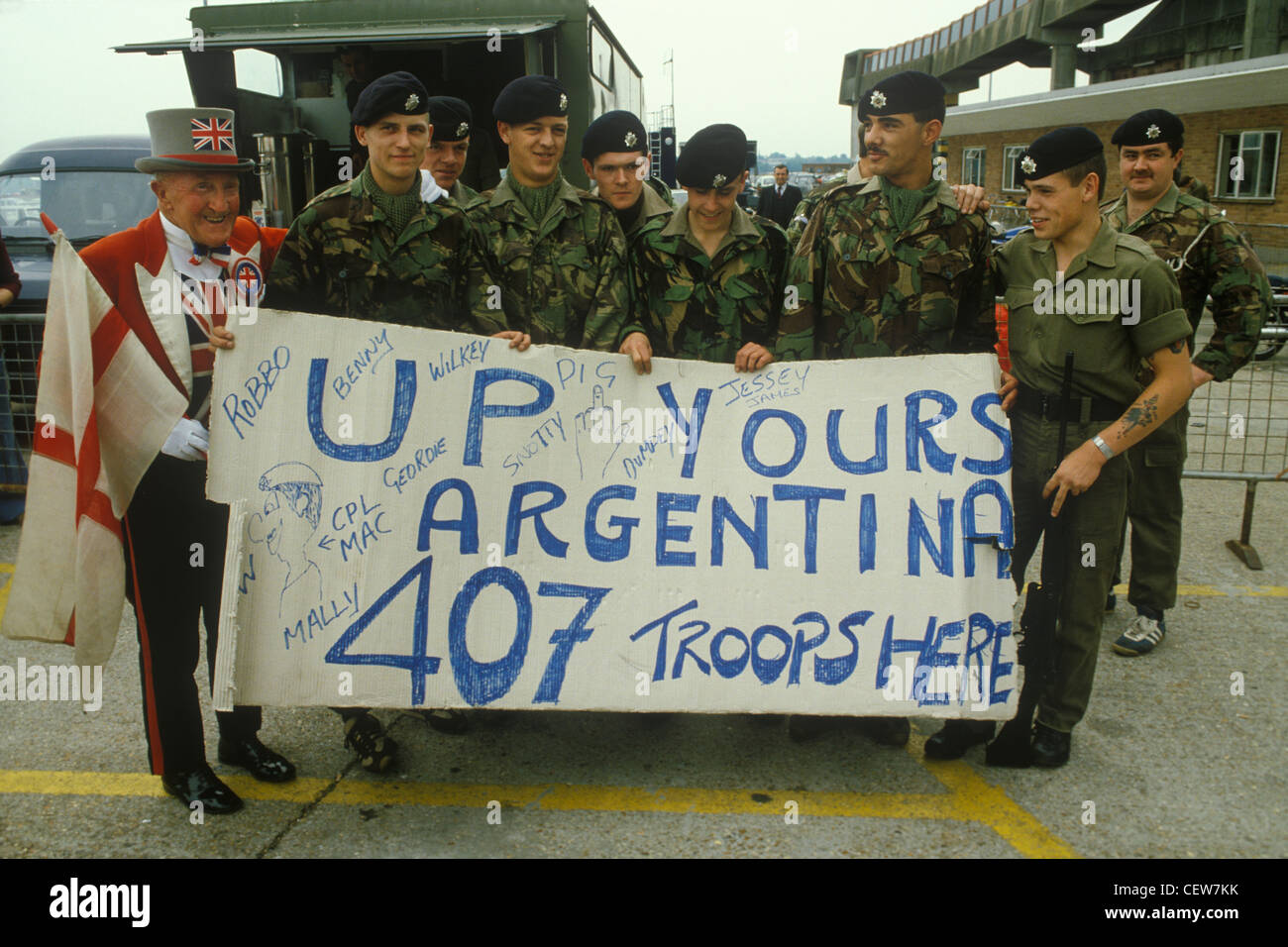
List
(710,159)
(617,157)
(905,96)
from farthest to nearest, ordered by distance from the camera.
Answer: (617,157)
(710,159)
(905,96)

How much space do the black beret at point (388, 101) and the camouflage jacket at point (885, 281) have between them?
139 centimetres

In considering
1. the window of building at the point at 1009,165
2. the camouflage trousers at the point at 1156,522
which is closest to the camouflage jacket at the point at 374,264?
the camouflage trousers at the point at 1156,522

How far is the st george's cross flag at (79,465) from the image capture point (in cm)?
299

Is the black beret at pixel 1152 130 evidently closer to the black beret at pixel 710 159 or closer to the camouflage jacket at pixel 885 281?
the camouflage jacket at pixel 885 281

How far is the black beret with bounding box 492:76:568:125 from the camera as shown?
365 centimetres

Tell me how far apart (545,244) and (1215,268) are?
2770mm

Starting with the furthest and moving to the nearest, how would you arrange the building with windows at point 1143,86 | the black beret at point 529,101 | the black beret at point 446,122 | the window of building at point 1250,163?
the window of building at point 1250,163, the building with windows at point 1143,86, the black beret at point 446,122, the black beret at point 529,101

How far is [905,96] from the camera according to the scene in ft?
11.5

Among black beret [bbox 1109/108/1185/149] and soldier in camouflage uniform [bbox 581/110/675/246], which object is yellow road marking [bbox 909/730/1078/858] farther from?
black beret [bbox 1109/108/1185/149]

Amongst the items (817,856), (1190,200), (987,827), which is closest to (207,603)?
(817,856)

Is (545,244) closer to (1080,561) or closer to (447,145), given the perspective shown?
(447,145)

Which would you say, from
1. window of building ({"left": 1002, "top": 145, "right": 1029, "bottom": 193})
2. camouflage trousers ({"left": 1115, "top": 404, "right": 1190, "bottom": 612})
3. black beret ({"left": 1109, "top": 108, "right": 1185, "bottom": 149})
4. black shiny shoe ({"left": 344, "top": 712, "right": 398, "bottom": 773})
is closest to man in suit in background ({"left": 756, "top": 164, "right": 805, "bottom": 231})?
black beret ({"left": 1109, "top": 108, "right": 1185, "bottom": 149})

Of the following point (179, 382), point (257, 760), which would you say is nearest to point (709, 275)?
point (179, 382)
